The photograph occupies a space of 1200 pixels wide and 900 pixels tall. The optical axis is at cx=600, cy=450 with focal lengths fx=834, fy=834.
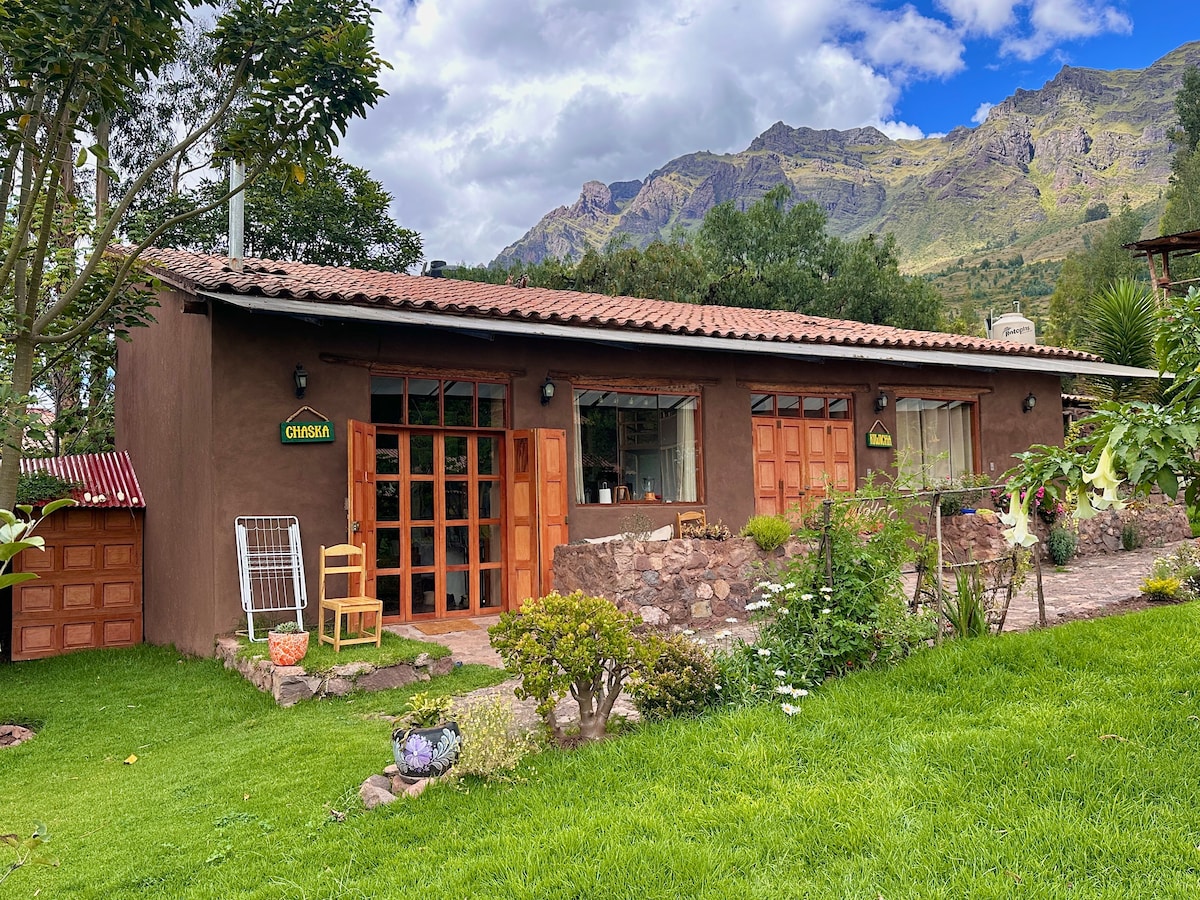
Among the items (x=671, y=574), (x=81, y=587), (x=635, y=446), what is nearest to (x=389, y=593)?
(x=671, y=574)

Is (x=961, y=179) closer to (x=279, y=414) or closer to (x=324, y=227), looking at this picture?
(x=324, y=227)

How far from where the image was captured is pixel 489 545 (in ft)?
29.8

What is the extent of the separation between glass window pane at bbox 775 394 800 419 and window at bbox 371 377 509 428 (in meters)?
3.74

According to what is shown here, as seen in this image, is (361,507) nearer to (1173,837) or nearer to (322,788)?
(322,788)

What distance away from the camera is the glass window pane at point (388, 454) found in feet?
27.8

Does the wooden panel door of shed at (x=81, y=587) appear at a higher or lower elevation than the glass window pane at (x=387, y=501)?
lower

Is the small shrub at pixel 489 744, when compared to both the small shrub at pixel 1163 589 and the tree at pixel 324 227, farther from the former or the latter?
the tree at pixel 324 227

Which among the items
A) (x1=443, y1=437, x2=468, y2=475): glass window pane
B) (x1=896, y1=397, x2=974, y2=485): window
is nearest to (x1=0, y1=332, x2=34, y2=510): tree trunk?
(x1=443, y1=437, x2=468, y2=475): glass window pane

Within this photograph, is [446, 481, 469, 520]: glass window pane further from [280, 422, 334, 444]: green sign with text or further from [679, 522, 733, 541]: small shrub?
[679, 522, 733, 541]: small shrub

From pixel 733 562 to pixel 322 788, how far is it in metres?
5.11

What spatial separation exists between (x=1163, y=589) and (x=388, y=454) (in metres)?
7.01

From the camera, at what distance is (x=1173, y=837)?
9.75 feet

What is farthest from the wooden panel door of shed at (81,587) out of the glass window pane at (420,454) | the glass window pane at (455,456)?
the glass window pane at (455,456)

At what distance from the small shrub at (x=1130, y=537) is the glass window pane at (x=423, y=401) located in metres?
9.28
